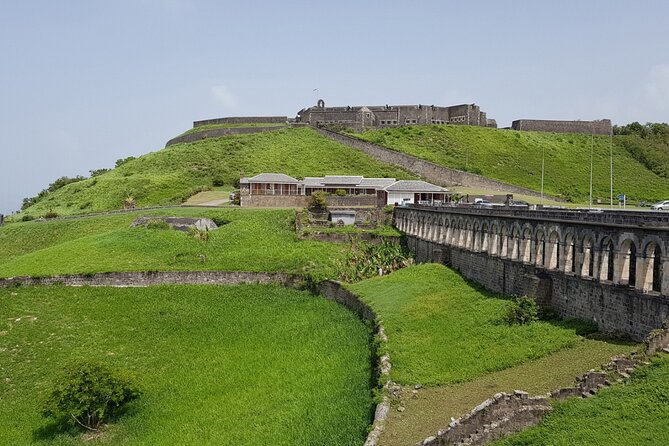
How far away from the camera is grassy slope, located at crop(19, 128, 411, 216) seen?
290 ft

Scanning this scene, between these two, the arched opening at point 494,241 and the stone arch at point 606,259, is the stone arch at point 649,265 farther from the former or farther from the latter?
the arched opening at point 494,241

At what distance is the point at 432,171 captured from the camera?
9144 cm

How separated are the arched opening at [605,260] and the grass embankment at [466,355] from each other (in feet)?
6.29

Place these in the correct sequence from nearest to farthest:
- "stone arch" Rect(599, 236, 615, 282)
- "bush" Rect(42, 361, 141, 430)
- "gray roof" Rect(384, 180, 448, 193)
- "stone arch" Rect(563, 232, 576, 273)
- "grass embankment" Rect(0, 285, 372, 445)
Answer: "stone arch" Rect(599, 236, 615, 282)
"grass embankment" Rect(0, 285, 372, 445)
"bush" Rect(42, 361, 141, 430)
"stone arch" Rect(563, 232, 576, 273)
"gray roof" Rect(384, 180, 448, 193)

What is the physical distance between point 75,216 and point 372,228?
34.9 m

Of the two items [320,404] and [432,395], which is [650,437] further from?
[320,404]

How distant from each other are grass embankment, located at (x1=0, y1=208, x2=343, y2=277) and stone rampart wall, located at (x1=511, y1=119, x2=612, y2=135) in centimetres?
6815

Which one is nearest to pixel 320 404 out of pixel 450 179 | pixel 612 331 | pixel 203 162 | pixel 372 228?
pixel 612 331

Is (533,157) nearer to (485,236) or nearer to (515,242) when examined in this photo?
(485,236)

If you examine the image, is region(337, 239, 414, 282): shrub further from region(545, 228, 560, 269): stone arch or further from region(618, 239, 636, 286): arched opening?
region(618, 239, 636, 286): arched opening

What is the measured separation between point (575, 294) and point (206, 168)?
77915 mm

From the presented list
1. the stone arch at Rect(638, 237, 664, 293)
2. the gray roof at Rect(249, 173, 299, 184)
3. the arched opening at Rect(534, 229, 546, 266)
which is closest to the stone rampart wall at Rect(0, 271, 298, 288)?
the arched opening at Rect(534, 229, 546, 266)

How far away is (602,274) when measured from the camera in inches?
952

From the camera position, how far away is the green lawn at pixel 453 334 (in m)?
23.2
